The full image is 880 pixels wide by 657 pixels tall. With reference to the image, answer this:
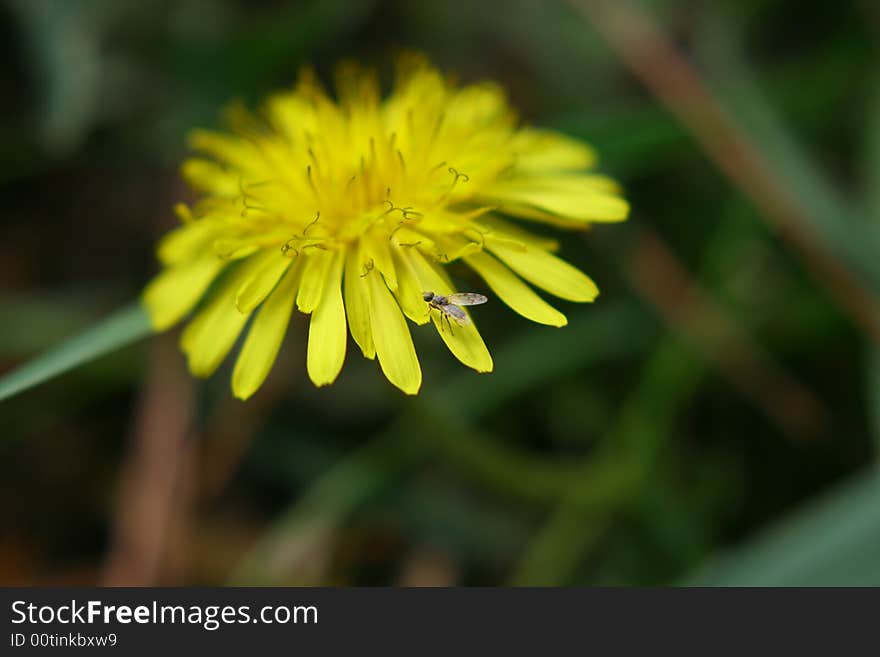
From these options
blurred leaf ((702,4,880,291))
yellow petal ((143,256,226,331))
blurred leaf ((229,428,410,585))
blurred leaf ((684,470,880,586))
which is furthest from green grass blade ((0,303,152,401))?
blurred leaf ((702,4,880,291))

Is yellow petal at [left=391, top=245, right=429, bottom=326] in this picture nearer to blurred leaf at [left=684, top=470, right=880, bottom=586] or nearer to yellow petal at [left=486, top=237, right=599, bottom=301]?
yellow petal at [left=486, top=237, right=599, bottom=301]

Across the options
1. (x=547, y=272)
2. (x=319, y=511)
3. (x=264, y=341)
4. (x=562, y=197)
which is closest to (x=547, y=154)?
(x=562, y=197)

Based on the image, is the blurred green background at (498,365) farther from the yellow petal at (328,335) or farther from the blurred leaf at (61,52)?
the yellow petal at (328,335)

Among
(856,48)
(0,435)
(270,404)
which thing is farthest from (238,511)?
(856,48)

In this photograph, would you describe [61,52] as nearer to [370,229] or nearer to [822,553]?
[370,229]

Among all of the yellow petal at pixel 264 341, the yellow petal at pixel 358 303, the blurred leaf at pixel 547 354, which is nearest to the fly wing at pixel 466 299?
the yellow petal at pixel 358 303

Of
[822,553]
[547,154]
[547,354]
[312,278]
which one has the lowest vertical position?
[822,553]

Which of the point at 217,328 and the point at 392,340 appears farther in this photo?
the point at 217,328
